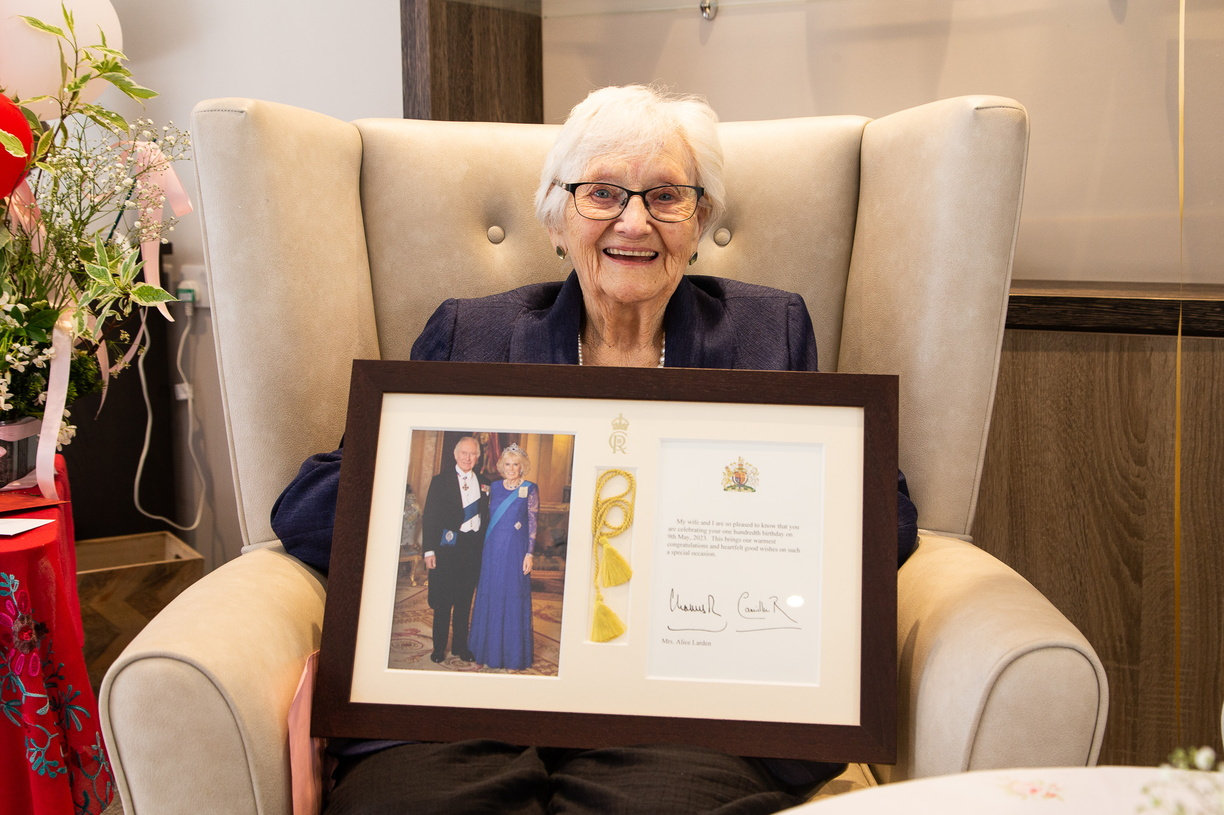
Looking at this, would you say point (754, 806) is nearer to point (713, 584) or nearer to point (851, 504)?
point (713, 584)

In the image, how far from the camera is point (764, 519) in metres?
0.99

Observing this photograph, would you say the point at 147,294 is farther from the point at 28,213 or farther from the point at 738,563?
the point at 738,563

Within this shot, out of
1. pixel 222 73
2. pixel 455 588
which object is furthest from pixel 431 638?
pixel 222 73

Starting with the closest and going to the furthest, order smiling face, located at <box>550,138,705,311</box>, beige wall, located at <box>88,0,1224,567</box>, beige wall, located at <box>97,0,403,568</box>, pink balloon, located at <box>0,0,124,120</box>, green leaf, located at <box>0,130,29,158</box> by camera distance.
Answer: green leaf, located at <box>0,130,29,158</box>
smiling face, located at <box>550,138,705,311</box>
pink balloon, located at <box>0,0,124,120</box>
beige wall, located at <box>88,0,1224,567</box>
beige wall, located at <box>97,0,403,568</box>

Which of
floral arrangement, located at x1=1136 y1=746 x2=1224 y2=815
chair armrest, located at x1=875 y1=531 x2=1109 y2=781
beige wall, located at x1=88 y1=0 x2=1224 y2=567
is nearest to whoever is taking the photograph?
floral arrangement, located at x1=1136 y1=746 x2=1224 y2=815

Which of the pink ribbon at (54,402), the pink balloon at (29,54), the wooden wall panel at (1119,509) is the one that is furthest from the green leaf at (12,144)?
the wooden wall panel at (1119,509)

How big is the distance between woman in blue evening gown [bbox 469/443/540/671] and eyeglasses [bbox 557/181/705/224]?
1.43ft

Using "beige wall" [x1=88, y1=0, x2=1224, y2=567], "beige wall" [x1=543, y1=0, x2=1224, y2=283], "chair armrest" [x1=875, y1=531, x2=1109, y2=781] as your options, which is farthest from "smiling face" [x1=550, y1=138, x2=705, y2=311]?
"beige wall" [x1=543, y1=0, x2=1224, y2=283]

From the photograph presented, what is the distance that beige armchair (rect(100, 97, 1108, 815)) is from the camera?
2.91ft

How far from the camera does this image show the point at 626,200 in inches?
50.9

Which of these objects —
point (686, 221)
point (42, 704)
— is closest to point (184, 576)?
point (42, 704)

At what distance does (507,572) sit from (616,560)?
0.12 m

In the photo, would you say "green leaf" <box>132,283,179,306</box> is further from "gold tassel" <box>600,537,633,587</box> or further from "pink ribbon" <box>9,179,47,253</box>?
"gold tassel" <box>600,537,633,587</box>
